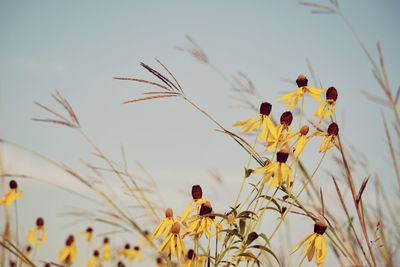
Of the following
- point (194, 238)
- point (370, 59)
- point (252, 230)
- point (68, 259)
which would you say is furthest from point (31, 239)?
point (370, 59)

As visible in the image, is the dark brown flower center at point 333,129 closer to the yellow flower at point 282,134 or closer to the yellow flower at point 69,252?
the yellow flower at point 282,134

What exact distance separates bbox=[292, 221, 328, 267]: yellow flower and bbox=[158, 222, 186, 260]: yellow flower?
358 millimetres

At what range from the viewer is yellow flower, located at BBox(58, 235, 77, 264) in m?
3.15

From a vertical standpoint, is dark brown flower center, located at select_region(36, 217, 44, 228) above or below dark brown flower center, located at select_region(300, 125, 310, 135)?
below

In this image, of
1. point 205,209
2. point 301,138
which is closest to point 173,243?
→ point 205,209

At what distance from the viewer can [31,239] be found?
A: 8.55ft

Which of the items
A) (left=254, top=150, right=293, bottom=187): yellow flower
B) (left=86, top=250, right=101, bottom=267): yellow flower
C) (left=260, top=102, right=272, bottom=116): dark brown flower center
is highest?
(left=260, top=102, right=272, bottom=116): dark brown flower center

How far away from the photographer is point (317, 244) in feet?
3.71

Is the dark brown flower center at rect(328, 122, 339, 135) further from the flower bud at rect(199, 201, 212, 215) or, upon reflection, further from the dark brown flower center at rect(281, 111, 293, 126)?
the flower bud at rect(199, 201, 212, 215)

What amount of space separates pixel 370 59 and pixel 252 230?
903mm

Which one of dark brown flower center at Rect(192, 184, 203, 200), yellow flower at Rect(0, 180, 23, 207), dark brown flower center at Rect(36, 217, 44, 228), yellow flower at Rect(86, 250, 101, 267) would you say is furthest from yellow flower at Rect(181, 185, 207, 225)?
yellow flower at Rect(86, 250, 101, 267)

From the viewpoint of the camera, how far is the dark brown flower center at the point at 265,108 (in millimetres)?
1347

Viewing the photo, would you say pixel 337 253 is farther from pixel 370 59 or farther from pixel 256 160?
pixel 370 59

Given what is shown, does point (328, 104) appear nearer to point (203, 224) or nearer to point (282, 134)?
point (282, 134)
